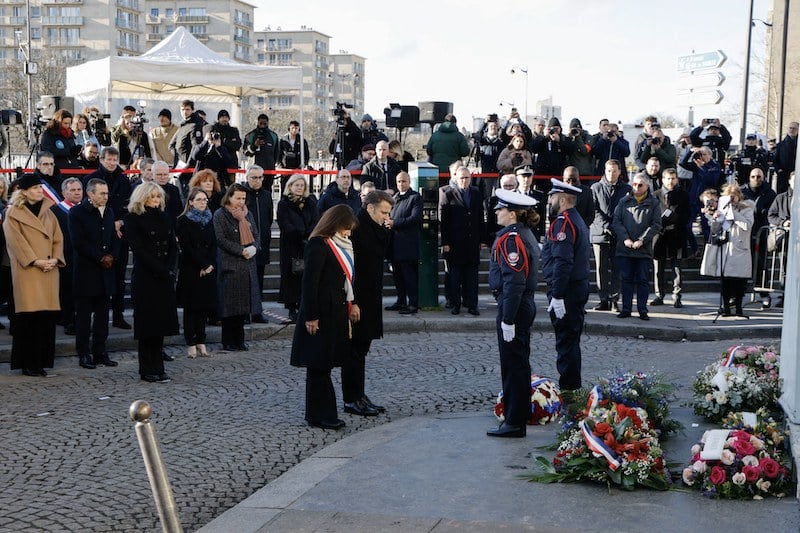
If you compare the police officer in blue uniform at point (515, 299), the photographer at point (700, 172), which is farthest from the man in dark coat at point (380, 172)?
the police officer in blue uniform at point (515, 299)

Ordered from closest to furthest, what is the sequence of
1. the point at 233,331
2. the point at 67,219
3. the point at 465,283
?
the point at 67,219, the point at 233,331, the point at 465,283

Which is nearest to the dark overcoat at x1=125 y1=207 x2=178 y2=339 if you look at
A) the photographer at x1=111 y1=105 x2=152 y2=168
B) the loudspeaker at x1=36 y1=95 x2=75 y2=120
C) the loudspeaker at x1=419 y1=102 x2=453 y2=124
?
the photographer at x1=111 y1=105 x2=152 y2=168

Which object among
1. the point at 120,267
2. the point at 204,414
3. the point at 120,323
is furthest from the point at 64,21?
the point at 204,414

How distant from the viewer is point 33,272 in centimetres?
1008

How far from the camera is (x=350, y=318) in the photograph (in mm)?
8234

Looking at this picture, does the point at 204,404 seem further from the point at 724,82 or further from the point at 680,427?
the point at 724,82

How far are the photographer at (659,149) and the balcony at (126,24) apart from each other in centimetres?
11359

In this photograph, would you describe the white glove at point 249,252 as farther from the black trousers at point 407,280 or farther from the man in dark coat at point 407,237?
the black trousers at point 407,280

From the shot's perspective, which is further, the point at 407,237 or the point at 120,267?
the point at 407,237

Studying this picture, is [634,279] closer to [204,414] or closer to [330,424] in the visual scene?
[330,424]

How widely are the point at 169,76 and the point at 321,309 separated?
13429mm

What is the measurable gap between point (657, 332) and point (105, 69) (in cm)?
1247

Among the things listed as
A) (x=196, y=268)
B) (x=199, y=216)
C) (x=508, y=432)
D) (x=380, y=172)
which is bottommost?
(x=508, y=432)

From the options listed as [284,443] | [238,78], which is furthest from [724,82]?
[284,443]
